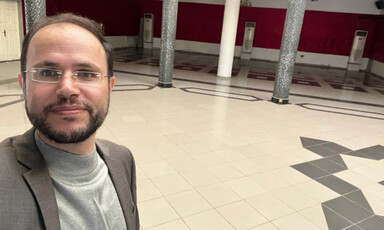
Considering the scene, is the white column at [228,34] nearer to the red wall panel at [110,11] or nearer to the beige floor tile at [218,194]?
the red wall panel at [110,11]

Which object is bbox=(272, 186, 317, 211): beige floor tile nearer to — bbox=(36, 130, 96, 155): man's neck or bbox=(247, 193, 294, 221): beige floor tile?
bbox=(247, 193, 294, 221): beige floor tile

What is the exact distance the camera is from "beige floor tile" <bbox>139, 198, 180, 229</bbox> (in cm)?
263

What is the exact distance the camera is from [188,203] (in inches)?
117

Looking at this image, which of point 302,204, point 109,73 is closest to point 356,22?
point 302,204

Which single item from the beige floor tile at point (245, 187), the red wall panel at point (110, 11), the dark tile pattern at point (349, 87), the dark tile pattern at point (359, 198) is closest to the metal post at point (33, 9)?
the beige floor tile at point (245, 187)

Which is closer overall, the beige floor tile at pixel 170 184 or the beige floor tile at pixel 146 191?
the beige floor tile at pixel 146 191

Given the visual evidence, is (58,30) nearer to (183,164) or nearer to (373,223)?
(183,164)

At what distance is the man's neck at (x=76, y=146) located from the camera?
0.92 metres

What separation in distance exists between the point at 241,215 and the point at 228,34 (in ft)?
26.9

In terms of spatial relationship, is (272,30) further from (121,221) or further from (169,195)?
(121,221)

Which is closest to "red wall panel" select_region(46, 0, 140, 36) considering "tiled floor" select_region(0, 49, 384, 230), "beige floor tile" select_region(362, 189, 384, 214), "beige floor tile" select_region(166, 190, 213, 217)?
"tiled floor" select_region(0, 49, 384, 230)

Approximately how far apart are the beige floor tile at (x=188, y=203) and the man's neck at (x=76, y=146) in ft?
6.46

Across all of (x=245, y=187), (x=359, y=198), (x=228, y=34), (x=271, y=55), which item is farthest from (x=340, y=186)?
(x=271, y=55)

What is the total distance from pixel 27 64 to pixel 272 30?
54.0 ft
